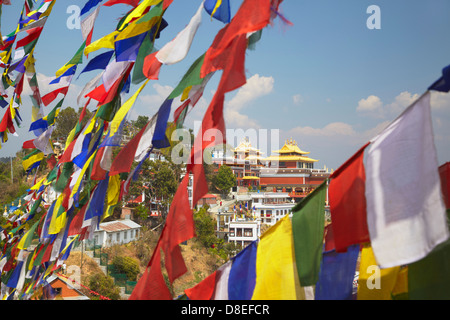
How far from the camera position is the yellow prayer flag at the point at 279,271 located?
4.90 ft

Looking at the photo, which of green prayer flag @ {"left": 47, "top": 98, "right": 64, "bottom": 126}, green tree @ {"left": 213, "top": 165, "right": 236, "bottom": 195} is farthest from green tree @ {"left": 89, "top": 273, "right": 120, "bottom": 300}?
green tree @ {"left": 213, "top": 165, "right": 236, "bottom": 195}

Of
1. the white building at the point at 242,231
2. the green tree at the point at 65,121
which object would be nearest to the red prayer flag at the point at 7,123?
the white building at the point at 242,231

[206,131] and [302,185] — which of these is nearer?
[206,131]

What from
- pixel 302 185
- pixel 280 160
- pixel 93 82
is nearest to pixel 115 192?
pixel 93 82

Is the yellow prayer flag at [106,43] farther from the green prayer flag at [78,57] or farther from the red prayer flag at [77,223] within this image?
the red prayer flag at [77,223]

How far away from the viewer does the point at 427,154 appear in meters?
1.18

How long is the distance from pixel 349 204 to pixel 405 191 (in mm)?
216

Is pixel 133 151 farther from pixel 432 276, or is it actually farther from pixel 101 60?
pixel 432 276

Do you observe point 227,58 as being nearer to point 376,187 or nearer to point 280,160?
point 376,187

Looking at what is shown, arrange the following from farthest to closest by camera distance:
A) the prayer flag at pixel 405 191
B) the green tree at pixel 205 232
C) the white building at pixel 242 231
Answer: the white building at pixel 242 231 < the green tree at pixel 205 232 < the prayer flag at pixel 405 191

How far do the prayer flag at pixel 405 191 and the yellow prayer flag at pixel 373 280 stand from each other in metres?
0.45
